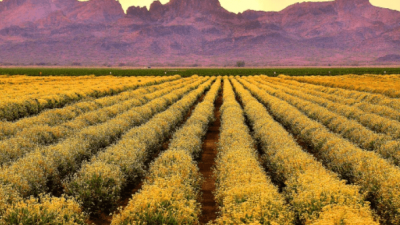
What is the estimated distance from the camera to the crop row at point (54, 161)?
8.02 meters

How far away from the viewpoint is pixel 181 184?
7.61m

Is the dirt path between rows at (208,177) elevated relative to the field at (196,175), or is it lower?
lower

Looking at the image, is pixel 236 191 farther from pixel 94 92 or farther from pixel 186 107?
pixel 94 92

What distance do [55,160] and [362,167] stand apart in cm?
1000

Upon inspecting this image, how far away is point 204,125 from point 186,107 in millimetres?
6197

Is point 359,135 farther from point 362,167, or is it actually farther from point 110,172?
point 110,172

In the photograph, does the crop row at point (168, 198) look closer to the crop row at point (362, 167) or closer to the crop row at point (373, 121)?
the crop row at point (362, 167)

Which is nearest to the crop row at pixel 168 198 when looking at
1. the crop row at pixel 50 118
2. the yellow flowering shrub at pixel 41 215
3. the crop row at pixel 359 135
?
the yellow flowering shrub at pixel 41 215

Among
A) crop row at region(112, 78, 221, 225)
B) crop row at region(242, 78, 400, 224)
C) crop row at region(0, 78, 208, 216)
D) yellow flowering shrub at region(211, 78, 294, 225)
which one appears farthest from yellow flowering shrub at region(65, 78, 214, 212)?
crop row at region(242, 78, 400, 224)

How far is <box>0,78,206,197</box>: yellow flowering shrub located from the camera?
8.07 meters

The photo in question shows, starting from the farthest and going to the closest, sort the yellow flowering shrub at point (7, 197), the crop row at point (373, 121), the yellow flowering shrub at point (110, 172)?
the crop row at point (373, 121), the yellow flowering shrub at point (110, 172), the yellow flowering shrub at point (7, 197)

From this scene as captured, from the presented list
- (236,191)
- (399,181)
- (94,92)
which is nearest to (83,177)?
(236,191)

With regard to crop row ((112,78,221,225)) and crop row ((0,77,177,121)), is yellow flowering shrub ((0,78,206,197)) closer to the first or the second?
crop row ((112,78,221,225))

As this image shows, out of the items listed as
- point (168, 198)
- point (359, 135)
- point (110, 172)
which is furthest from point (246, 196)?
point (359, 135)
